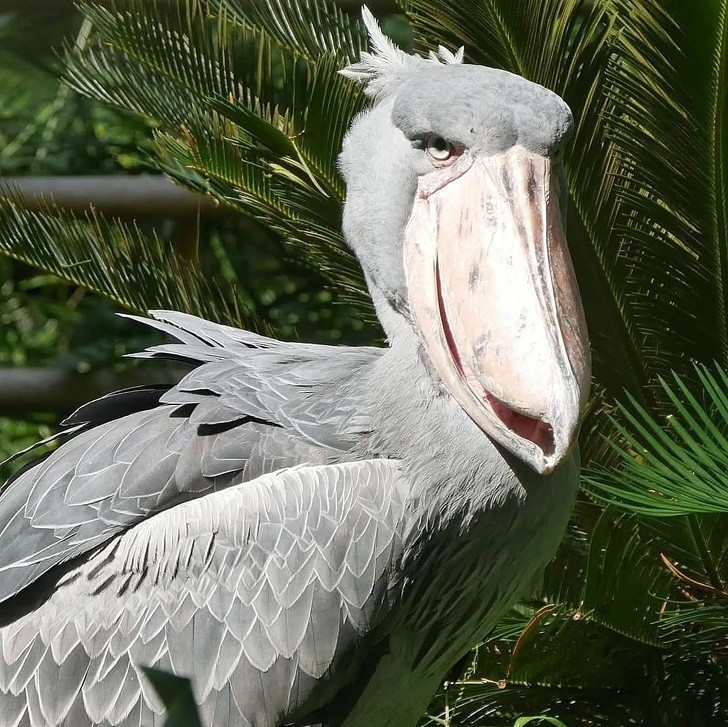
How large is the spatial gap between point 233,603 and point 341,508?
0.27m

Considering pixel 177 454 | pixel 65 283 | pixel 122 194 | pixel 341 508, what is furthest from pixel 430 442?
pixel 65 283

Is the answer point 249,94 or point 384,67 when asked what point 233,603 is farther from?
point 249,94

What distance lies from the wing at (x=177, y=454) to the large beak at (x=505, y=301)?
1.13 ft

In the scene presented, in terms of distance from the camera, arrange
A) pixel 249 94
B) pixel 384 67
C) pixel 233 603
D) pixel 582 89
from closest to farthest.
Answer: pixel 233 603
pixel 384 67
pixel 582 89
pixel 249 94

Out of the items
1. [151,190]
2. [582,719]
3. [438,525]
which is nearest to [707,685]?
[582,719]

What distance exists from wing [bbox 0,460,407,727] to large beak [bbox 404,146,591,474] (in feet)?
1.04

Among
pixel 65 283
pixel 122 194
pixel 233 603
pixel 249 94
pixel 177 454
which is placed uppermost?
pixel 249 94

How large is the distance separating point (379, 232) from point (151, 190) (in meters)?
2.74

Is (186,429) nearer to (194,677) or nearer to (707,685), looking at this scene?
(194,677)

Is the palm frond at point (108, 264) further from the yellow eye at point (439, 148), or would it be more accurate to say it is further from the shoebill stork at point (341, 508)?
the yellow eye at point (439, 148)

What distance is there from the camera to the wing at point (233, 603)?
1958mm

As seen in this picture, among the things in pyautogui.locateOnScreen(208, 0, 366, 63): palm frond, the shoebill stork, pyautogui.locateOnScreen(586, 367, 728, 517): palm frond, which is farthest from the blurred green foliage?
the shoebill stork

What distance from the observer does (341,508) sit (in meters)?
1.95

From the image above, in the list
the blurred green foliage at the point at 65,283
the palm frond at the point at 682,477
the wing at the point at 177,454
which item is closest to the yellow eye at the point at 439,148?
the wing at the point at 177,454
